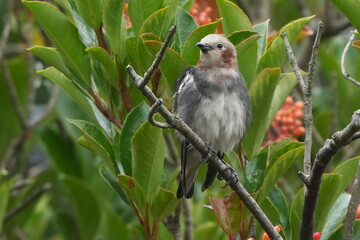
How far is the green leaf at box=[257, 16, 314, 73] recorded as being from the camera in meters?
3.02

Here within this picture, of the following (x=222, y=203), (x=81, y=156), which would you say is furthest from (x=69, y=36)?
(x=81, y=156)

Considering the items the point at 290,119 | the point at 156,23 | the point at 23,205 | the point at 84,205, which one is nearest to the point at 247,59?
the point at 156,23

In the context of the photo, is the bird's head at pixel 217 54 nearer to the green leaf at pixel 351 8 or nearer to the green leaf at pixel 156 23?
the green leaf at pixel 156 23

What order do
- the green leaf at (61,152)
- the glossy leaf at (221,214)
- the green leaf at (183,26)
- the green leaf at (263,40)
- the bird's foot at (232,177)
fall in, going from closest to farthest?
the bird's foot at (232,177) → the glossy leaf at (221,214) → the green leaf at (183,26) → the green leaf at (263,40) → the green leaf at (61,152)

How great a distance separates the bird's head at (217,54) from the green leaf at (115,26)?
1.43ft

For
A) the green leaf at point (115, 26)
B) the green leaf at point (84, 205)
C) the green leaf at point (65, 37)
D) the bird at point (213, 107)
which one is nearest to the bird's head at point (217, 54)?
the bird at point (213, 107)

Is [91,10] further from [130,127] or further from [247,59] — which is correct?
[247,59]

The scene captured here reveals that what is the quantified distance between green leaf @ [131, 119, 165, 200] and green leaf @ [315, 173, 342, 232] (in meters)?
0.58

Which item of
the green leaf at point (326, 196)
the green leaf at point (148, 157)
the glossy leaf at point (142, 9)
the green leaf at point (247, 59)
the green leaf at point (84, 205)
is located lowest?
the green leaf at point (84, 205)

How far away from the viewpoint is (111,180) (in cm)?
309

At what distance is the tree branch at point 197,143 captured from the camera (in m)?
2.29

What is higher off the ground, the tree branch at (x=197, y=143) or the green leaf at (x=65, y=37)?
the green leaf at (x=65, y=37)

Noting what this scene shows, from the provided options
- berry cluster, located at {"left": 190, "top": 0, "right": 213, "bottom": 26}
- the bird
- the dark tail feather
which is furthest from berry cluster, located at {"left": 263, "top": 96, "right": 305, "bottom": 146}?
berry cluster, located at {"left": 190, "top": 0, "right": 213, "bottom": 26}

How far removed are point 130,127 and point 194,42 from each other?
1.39 ft
